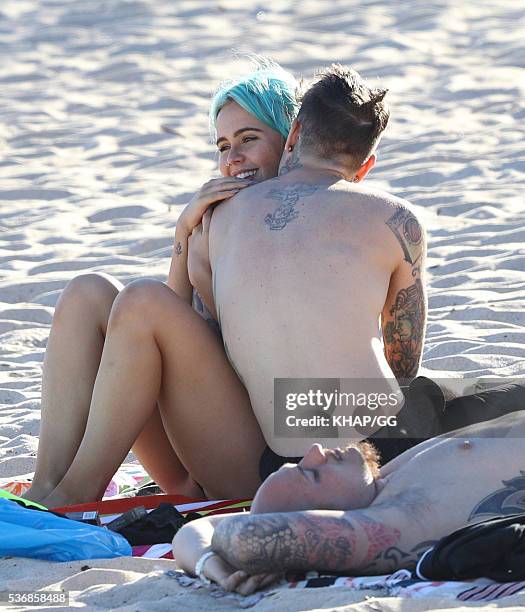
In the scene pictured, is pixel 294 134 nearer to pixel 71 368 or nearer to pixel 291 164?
pixel 291 164

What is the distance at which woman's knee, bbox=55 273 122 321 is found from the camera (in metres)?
3.82

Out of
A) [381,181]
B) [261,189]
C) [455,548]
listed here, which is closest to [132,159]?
[381,181]

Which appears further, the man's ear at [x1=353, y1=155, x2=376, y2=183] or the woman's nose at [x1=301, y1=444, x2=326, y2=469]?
the man's ear at [x1=353, y1=155, x2=376, y2=183]

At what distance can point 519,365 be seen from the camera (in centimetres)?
473

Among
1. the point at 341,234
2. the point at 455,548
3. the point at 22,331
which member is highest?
the point at 341,234

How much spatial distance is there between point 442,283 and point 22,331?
77.0 inches

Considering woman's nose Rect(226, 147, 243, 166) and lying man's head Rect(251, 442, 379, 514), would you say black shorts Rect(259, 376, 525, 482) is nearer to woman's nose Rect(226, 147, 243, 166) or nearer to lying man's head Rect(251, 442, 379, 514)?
lying man's head Rect(251, 442, 379, 514)

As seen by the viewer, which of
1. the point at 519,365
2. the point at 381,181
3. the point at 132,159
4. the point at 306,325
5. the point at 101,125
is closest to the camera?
the point at 306,325

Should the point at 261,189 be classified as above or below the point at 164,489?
above

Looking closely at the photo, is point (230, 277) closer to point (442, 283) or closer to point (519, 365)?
point (519, 365)

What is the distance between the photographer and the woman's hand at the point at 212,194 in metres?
3.80

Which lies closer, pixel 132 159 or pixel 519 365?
pixel 519 365

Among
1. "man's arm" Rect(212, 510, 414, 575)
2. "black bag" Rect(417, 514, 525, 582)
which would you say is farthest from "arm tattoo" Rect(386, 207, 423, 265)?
"black bag" Rect(417, 514, 525, 582)

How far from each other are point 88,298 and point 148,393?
397 millimetres
